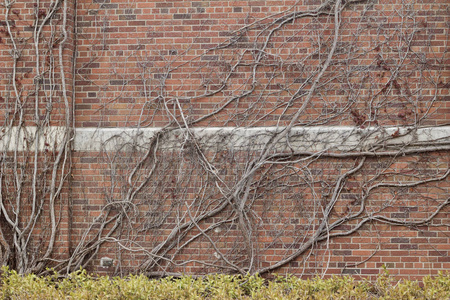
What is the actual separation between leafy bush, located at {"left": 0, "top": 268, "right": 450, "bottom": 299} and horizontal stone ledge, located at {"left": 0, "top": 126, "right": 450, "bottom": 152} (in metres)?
1.36

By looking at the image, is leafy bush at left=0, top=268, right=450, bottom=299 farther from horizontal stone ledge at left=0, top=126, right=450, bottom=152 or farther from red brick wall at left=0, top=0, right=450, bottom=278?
horizontal stone ledge at left=0, top=126, right=450, bottom=152

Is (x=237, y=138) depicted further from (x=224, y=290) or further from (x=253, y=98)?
(x=224, y=290)

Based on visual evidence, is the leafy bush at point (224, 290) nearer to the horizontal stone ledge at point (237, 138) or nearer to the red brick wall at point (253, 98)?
the red brick wall at point (253, 98)

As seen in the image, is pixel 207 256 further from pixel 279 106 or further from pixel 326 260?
pixel 279 106

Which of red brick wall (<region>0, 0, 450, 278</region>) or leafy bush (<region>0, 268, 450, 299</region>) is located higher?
red brick wall (<region>0, 0, 450, 278</region>)

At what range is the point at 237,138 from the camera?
6098mm

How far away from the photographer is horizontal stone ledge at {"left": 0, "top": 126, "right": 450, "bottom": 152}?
6.01 meters

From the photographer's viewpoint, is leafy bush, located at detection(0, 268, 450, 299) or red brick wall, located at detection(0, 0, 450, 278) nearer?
leafy bush, located at detection(0, 268, 450, 299)

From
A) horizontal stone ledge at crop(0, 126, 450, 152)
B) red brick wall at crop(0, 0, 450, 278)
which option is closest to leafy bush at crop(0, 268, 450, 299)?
red brick wall at crop(0, 0, 450, 278)

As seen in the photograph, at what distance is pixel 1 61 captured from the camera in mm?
6148

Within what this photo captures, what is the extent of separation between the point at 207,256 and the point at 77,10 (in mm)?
2981

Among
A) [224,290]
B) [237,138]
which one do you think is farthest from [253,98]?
[224,290]

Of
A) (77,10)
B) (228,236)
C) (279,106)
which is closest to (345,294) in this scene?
(228,236)

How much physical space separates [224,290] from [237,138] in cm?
167
